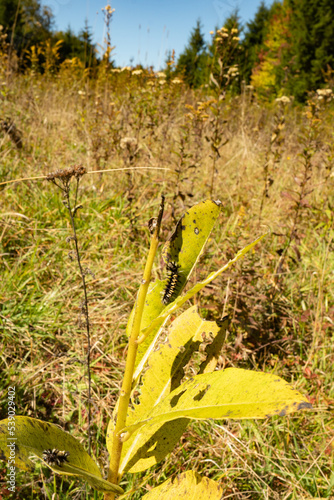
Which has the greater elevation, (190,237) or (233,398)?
(190,237)

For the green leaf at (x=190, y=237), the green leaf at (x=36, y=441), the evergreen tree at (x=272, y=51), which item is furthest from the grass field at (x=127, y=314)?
the evergreen tree at (x=272, y=51)

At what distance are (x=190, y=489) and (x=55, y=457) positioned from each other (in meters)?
0.31

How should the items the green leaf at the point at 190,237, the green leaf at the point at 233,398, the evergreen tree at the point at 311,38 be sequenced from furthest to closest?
the evergreen tree at the point at 311,38 → the green leaf at the point at 190,237 → the green leaf at the point at 233,398

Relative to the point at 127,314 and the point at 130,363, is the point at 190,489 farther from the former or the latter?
the point at 127,314

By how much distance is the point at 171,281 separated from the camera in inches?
30.0

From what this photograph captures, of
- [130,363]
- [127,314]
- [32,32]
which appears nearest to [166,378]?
[130,363]

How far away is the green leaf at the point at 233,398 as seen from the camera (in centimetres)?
51

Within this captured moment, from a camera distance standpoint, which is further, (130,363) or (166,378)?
(166,378)

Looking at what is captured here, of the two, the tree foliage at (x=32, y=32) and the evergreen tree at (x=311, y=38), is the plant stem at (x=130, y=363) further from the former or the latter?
the evergreen tree at (x=311, y=38)

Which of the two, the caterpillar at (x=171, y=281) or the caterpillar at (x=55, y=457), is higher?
the caterpillar at (x=171, y=281)

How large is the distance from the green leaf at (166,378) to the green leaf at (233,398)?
0.16m

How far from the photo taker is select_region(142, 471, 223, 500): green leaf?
2.37ft

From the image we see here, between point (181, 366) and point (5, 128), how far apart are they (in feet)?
10.5

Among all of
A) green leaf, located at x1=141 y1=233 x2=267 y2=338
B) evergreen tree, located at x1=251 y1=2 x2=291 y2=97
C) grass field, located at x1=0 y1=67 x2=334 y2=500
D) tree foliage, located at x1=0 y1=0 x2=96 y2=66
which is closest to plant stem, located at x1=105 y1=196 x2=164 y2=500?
green leaf, located at x1=141 y1=233 x2=267 y2=338
